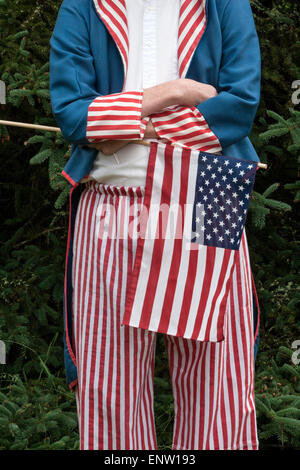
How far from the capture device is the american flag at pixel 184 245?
65.1 inches

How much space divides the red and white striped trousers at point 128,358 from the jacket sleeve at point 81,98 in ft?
0.55

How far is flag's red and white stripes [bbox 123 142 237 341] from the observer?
5.42ft

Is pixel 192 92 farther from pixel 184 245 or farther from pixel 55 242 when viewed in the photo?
pixel 55 242

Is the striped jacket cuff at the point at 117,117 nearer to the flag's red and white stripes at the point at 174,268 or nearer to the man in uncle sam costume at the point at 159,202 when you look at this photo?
the man in uncle sam costume at the point at 159,202

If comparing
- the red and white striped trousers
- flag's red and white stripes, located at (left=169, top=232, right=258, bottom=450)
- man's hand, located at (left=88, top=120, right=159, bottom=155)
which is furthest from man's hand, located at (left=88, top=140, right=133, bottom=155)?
flag's red and white stripes, located at (left=169, top=232, right=258, bottom=450)

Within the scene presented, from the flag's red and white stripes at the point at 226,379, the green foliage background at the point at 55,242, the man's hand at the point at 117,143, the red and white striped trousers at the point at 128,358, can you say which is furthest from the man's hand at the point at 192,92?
the green foliage background at the point at 55,242

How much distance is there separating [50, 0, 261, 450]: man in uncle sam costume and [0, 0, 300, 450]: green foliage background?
2.84ft

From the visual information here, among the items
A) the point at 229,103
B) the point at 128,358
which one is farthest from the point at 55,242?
the point at 229,103

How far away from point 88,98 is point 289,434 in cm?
170

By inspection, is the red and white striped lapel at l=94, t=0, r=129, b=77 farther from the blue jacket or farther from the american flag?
the american flag

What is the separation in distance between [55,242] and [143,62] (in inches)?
64.3

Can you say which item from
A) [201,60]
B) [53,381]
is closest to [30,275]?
[53,381]

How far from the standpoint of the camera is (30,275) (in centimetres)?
321
